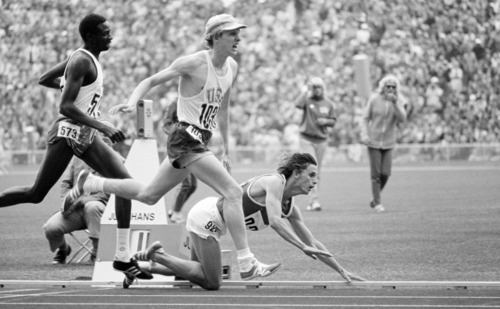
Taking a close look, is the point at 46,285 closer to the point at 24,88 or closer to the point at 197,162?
the point at 197,162

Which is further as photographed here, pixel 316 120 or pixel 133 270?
pixel 316 120

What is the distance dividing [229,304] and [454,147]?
26985 millimetres

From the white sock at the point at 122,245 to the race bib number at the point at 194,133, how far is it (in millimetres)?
1218

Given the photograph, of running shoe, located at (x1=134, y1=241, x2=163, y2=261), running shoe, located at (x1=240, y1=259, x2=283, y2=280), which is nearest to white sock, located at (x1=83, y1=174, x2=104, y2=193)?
running shoe, located at (x1=134, y1=241, x2=163, y2=261)

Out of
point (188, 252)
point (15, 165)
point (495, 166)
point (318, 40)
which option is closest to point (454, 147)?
point (495, 166)

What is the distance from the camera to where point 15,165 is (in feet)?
119

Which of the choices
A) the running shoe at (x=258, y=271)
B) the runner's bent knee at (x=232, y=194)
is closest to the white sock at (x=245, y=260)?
the running shoe at (x=258, y=271)

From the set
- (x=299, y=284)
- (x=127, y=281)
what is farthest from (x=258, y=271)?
(x=127, y=281)

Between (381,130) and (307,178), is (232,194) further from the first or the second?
(381,130)

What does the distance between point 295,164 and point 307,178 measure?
152 millimetres

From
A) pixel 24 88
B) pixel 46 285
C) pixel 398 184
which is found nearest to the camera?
pixel 46 285

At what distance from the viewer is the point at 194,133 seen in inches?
356

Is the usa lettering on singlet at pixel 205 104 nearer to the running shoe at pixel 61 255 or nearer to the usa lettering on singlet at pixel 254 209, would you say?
the usa lettering on singlet at pixel 254 209

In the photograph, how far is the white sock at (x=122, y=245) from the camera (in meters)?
9.50
